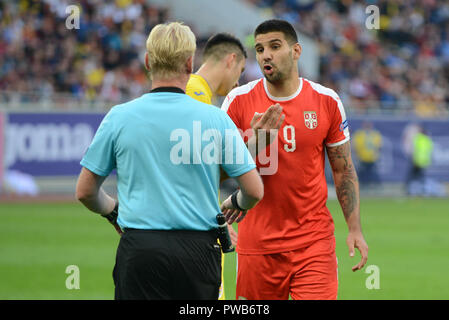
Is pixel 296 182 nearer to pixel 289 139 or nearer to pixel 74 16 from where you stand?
pixel 289 139

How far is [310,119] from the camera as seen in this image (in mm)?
6051

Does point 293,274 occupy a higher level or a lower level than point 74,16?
lower

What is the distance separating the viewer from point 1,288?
10398mm

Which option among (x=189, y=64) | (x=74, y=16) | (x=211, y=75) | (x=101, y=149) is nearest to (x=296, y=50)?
(x=211, y=75)

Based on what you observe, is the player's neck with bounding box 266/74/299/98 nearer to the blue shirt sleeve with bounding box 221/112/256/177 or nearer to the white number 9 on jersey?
the white number 9 on jersey

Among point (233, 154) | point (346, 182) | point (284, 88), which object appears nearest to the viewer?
point (233, 154)

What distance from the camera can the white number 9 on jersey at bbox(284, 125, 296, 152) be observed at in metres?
5.99

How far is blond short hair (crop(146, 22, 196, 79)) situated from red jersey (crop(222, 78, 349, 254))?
1741 mm

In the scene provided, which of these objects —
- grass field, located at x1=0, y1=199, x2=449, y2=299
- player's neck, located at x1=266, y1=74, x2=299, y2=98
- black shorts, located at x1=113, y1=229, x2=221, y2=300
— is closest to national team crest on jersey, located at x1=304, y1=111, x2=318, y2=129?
player's neck, located at x1=266, y1=74, x2=299, y2=98

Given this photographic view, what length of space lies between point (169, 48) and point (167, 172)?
669 millimetres
